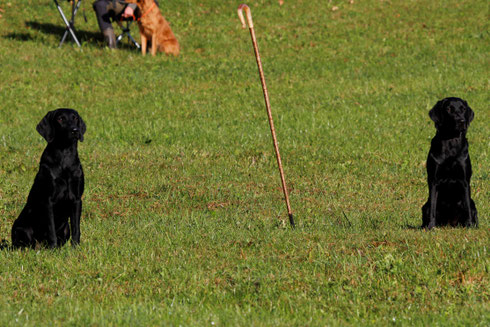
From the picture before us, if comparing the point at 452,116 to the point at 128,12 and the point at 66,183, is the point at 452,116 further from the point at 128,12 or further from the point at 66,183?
→ the point at 128,12

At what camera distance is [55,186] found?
6703mm

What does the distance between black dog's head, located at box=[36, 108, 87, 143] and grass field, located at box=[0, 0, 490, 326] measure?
121 cm

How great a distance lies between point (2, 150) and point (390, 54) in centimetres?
1418

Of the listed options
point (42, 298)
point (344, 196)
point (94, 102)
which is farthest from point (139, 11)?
point (42, 298)

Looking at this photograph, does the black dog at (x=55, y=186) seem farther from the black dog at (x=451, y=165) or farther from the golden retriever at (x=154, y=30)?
the golden retriever at (x=154, y=30)

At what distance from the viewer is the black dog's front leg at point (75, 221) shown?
6820mm

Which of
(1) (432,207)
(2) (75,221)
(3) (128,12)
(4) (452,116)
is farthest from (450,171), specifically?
(3) (128,12)

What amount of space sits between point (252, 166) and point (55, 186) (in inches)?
225

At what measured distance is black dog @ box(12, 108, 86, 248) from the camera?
6.71 metres

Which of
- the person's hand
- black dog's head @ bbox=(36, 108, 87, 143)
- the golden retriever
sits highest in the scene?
the person's hand

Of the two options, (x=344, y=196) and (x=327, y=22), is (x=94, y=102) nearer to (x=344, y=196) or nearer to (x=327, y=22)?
(x=344, y=196)

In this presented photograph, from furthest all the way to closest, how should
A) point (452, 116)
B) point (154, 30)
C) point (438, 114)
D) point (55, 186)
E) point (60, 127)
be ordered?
point (154, 30) < point (438, 114) < point (452, 116) < point (60, 127) < point (55, 186)

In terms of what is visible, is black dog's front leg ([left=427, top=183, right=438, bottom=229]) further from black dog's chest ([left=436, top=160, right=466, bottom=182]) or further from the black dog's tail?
the black dog's tail

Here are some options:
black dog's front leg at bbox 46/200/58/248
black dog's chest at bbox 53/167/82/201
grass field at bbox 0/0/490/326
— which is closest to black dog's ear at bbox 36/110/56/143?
black dog's chest at bbox 53/167/82/201
